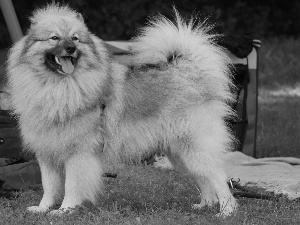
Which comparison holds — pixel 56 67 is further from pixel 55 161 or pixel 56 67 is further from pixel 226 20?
pixel 226 20

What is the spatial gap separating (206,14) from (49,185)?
8878 millimetres

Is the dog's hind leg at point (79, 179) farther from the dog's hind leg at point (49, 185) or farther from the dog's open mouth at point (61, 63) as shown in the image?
the dog's open mouth at point (61, 63)

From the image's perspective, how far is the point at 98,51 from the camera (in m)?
4.17

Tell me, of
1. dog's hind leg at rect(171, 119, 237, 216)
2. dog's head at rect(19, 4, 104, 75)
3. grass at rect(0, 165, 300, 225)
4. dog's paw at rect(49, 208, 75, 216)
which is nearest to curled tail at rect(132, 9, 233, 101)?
dog's hind leg at rect(171, 119, 237, 216)

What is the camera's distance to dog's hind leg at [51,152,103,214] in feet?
13.3

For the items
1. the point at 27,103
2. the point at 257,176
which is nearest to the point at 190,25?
the point at 27,103

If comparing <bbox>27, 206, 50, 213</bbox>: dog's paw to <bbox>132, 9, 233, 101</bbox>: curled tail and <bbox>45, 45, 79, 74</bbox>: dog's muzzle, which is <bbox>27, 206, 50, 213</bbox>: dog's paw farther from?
<bbox>132, 9, 233, 101</bbox>: curled tail

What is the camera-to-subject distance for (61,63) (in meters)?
4.02

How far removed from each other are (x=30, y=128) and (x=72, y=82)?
40 cm

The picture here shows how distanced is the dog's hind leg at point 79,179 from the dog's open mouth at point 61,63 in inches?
21.0

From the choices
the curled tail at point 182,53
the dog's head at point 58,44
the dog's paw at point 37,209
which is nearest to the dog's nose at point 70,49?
the dog's head at point 58,44

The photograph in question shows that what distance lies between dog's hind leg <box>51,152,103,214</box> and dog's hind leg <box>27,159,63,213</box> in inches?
6.0

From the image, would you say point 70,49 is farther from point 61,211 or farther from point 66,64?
point 61,211

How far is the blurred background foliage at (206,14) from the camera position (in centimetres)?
1273
